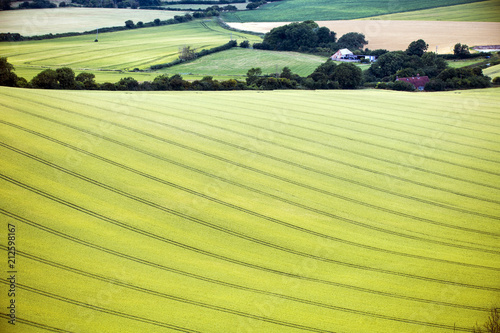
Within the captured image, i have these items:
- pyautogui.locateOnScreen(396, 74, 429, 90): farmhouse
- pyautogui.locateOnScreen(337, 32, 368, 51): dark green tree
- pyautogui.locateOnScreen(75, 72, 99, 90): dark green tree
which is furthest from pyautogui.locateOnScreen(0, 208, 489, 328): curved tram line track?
pyautogui.locateOnScreen(337, 32, 368, 51): dark green tree

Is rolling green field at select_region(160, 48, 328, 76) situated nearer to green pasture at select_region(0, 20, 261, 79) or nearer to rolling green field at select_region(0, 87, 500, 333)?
green pasture at select_region(0, 20, 261, 79)

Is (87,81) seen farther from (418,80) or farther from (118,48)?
(418,80)

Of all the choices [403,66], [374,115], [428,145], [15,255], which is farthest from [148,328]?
[403,66]

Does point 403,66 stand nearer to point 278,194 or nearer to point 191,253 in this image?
point 278,194

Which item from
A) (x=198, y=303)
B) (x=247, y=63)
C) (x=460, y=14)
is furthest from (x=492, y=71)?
(x=198, y=303)

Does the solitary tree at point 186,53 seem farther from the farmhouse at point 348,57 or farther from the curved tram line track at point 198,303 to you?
the curved tram line track at point 198,303

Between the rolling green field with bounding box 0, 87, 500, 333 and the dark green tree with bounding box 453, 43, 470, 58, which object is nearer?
the rolling green field with bounding box 0, 87, 500, 333
